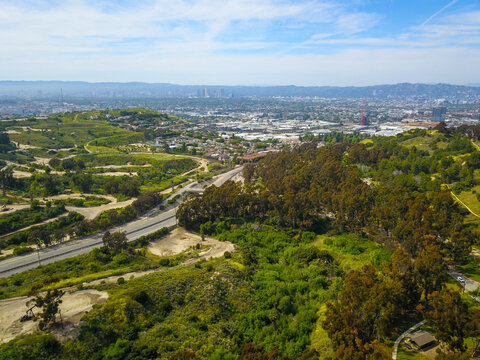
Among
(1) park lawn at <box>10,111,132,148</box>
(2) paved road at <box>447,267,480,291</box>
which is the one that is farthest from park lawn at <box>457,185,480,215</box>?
(1) park lawn at <box>10,111,132,148</box>

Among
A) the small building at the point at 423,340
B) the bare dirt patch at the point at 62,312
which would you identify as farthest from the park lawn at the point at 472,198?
the bare dirt patch at the point at 62,312

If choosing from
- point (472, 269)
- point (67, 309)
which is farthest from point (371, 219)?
point (67, 309)

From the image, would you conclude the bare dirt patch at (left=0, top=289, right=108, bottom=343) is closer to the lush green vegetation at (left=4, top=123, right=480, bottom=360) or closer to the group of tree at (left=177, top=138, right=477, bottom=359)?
the lush green vegetation at (left=4, top=123, right=480, bottom=360)

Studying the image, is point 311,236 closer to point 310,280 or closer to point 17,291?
point 310,280

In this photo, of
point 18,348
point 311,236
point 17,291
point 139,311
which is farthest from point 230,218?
point 18,348

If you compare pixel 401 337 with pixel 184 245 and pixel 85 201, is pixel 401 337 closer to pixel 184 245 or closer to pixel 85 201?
pixel 184 245

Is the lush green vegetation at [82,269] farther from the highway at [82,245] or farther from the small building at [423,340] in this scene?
the small building at [423,340]

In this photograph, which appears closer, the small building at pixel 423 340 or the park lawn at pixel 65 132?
the small building at pixel 423 340
